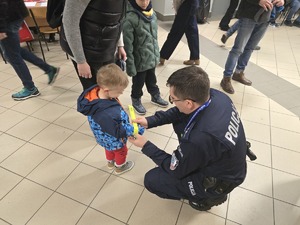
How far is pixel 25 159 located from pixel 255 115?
2.20 m

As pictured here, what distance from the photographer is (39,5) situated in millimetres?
2926

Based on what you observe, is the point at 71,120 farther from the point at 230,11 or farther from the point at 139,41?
the point at 230,11

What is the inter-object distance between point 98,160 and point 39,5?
2473mm

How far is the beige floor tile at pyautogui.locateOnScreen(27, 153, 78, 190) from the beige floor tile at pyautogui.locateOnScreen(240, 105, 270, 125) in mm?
1726

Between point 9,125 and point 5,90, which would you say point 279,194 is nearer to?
point 9,125

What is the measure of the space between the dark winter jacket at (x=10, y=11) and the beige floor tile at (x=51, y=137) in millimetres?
939

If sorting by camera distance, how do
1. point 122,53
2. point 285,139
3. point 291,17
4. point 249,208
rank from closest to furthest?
point 249,208, point 122,53, point 285,139, point 291,17

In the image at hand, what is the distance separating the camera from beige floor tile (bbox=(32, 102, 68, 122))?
2105 mm

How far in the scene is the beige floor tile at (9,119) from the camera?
1981mm

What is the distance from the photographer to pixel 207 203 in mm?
1253

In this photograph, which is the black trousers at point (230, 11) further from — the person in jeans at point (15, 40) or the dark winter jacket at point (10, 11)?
the dark winter jacket at point (10, 11)

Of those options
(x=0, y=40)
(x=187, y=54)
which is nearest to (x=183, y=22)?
(x=187, y=54)

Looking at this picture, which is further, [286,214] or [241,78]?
[241,78]

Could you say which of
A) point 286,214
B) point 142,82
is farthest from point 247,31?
point 286,214
